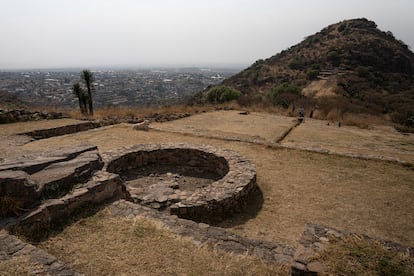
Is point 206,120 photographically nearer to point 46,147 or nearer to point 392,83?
point 46,147

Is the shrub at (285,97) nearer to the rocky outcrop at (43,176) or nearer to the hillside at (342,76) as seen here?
the hillside at (342,76)

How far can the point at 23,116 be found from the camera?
15.2 m

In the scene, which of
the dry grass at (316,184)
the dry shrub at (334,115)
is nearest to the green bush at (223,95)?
the dry shrub at (334,115)

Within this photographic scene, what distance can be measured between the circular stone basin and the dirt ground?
20.5 inches

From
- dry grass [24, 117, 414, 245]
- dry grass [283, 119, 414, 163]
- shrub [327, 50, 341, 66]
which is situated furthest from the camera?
shrub [327, 50, 341, 66]

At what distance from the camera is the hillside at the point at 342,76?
25109 millimetres

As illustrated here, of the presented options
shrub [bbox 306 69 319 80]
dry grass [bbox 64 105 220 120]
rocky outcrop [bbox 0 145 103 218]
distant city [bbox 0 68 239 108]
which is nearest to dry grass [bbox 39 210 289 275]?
rocky outcrop [bbox 0 145 103 218]

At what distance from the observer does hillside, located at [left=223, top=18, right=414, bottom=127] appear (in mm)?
25109

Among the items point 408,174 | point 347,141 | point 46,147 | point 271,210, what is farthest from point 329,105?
point 46,147

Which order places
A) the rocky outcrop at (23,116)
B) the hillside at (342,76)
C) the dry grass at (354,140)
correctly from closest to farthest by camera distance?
the dry grass at (354,140) < the rocky outcrop at (23,116) < the hillside at (342,76)

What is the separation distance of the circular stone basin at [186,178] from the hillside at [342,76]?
14.3m

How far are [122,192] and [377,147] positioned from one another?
453 inches

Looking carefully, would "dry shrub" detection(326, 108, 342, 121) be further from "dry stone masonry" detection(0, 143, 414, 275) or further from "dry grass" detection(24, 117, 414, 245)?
"dry stone masonry" detection(0, 143, 414, 275)

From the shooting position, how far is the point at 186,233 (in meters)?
4.62
